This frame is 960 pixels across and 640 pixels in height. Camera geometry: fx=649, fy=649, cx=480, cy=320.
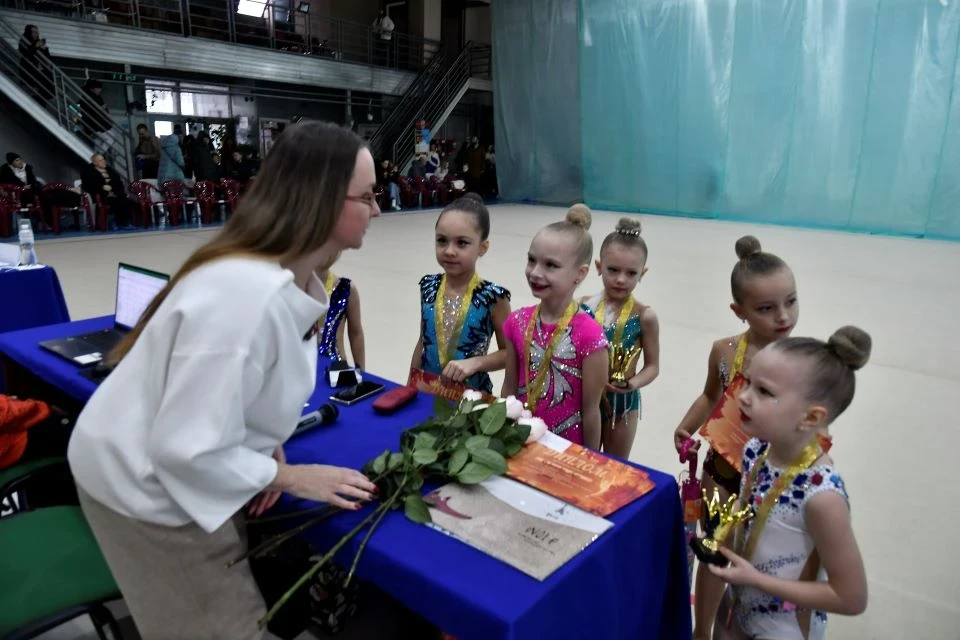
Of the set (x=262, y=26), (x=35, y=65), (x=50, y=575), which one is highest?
(x=262, y=26)

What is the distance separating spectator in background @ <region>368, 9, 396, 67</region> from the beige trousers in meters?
15.3

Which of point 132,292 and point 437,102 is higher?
point 437,102

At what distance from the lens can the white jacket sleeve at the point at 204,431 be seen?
94 cm

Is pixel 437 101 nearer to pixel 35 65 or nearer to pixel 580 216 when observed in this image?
pixel 35 65

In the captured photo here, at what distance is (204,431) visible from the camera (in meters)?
0.95

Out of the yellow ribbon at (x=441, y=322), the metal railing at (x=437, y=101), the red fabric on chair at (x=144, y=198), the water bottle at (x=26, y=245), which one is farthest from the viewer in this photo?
the metal railing at (x=437, y=101)

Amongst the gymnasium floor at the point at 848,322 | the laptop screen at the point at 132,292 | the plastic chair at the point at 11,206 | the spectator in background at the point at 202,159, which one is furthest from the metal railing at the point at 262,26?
the laptop screen at the point at 132,292

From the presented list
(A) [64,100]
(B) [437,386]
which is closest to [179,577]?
(B) [437,386]

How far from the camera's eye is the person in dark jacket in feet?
30.2

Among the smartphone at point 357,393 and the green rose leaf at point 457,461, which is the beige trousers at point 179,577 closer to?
the green rose leaf at point 457,461

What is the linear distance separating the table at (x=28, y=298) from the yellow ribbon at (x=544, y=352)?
2409 millimetres

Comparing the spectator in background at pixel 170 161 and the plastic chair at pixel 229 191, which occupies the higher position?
the spectator in background at pixel 170 161

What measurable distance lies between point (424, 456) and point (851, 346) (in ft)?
2.71

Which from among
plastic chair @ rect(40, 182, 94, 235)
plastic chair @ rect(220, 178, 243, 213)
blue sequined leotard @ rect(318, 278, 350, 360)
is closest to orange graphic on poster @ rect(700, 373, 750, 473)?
blue sequined leotard @ rect(318, 278, 350, 360)
